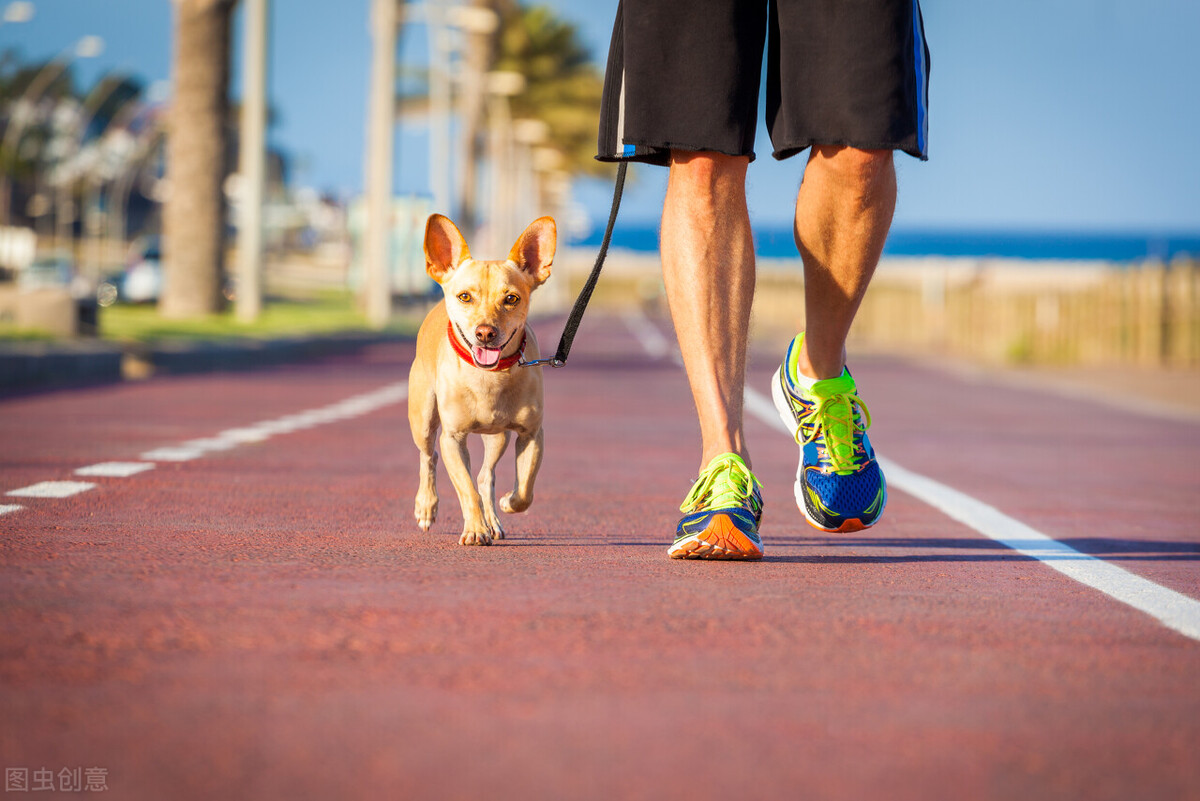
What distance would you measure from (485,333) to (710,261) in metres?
0.70

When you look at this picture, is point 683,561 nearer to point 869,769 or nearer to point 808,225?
point 808,225

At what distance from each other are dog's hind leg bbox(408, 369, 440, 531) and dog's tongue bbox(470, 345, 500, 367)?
0.41m

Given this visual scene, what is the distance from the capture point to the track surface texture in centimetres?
265

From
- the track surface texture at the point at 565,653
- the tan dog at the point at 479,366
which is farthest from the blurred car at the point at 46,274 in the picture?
the tan dog at the point at 479,366

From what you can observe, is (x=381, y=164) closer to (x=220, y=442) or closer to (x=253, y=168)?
(x=253, y=168)

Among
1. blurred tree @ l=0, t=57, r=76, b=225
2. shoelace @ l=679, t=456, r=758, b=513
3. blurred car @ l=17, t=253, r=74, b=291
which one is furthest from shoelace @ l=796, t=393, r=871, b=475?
blurred tree @ l=0, t=57, r=76, b=225

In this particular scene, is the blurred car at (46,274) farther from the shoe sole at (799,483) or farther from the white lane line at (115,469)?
the shoe sole at (799,483)

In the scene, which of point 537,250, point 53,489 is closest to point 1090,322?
point 53,489

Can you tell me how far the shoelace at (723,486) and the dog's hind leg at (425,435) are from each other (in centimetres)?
102

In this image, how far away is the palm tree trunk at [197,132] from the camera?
29.6 metres

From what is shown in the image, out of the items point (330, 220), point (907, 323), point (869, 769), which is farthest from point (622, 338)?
point (330, 220)

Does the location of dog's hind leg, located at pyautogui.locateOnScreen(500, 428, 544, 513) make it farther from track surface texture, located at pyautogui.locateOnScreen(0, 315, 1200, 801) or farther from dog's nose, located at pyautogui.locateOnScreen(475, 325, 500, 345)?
dog's nose, located at pyautogui.locateOnScreen(475, 325, 500, 345)

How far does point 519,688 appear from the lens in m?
3.17

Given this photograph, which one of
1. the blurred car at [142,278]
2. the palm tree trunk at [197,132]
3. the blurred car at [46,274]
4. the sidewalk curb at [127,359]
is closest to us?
the sidewalk curb at [127,359]
